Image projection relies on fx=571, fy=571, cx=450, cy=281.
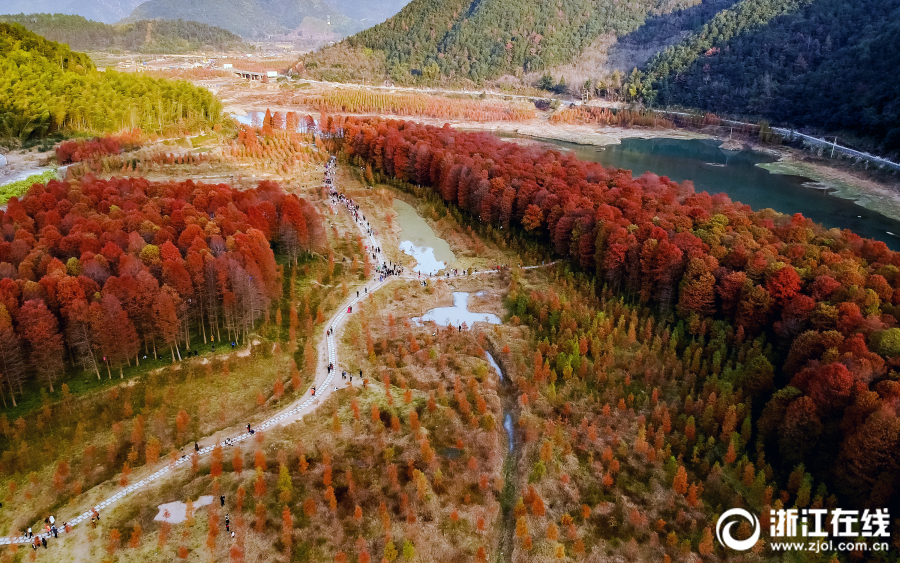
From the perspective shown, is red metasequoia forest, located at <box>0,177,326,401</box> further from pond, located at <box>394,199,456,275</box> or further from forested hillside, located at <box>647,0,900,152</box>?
forested hillside, located at <box>647,0,900,152</box>

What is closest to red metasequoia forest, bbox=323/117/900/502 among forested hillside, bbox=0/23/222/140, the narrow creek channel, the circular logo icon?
the circular logo icon

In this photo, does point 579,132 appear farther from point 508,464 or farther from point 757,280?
point 508,464

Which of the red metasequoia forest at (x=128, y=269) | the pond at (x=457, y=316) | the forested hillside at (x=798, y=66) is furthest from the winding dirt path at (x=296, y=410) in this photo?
the forested hillside at (x=798, y=66)

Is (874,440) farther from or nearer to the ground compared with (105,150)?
nearer to the ground

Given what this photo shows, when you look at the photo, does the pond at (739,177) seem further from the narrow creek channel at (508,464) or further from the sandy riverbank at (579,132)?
the narrow creek channel at (508,464)

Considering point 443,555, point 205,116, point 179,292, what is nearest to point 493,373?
point 443,555

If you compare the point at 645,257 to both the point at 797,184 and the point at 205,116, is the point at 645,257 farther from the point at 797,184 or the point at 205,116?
the point at 205,116
